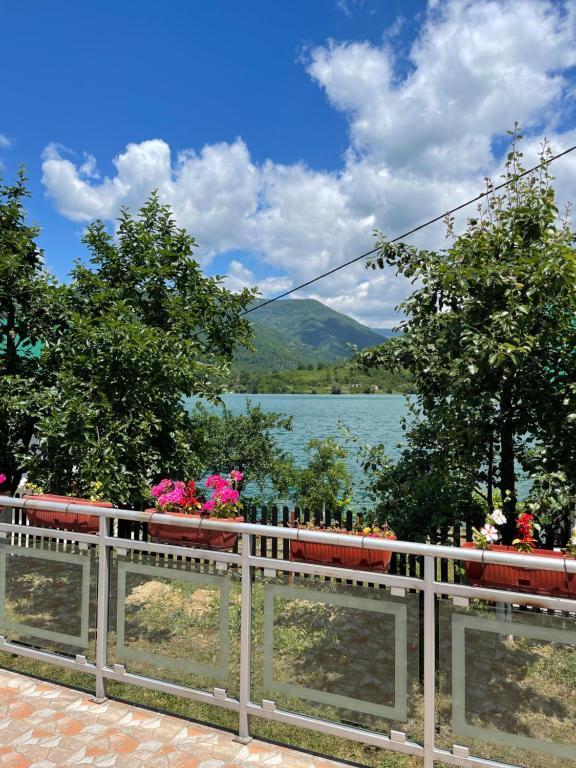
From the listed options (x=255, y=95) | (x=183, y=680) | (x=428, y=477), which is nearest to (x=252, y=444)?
(x=255, y=95)

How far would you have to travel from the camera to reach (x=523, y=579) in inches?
103

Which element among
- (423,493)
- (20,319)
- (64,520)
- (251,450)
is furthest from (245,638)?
(251,450)

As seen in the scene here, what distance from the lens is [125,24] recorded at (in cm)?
1016

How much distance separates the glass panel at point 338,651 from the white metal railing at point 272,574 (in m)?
0.05

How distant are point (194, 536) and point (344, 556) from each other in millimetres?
1056

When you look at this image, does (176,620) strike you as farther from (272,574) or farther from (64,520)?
(64,520)

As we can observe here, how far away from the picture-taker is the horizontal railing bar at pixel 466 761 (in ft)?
8.87

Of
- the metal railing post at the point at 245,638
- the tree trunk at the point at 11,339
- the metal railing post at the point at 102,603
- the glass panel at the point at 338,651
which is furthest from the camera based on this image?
the tree trunk at the point at 11,339

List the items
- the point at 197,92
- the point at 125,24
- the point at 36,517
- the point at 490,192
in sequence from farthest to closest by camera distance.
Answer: the point at 197,92 < the point at 125,24 < the point at 490,192 < the point at 36,517

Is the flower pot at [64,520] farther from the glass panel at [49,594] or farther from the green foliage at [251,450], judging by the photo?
the green foliage at [251,450]

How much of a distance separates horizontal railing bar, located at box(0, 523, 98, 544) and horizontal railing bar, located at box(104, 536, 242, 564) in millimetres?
165

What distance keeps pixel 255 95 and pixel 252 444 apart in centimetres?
1255

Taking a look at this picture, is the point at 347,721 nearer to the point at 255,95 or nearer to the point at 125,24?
the point at 125,24

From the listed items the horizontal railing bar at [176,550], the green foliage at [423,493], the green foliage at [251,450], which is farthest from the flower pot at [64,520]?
the green foliage at [251,450]
